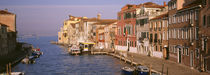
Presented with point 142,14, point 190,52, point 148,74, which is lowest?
point 148,74

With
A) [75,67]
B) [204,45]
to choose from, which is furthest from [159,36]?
[204,45]

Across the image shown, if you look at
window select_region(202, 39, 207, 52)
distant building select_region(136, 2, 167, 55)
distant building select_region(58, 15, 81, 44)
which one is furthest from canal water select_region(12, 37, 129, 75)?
distant building select_region(58, 15, 81, 44)

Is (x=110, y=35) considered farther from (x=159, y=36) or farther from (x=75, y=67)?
(x=159, y=36)

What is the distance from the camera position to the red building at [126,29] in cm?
5741

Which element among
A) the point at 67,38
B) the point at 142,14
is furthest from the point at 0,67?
the point at 67,38

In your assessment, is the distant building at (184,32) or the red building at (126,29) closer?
the distant building at (184,32)

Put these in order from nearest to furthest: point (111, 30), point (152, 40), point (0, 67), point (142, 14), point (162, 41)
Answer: point (0, 67)
point (162, 41)
point (152, 40)
point (142, 14)
point (111, 30)

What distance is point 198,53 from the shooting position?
2853 centimetres

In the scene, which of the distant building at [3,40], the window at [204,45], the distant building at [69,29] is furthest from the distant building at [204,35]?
the distant building at [69,29]

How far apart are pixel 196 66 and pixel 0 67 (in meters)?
23.8

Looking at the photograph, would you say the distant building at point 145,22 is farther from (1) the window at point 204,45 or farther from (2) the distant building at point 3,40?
(2) the distant building at point 3,40

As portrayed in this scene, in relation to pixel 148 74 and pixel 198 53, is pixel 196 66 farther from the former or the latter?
pixel 148 74

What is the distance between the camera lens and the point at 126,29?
2408 inches

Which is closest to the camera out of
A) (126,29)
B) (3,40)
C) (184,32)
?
(184,32)
